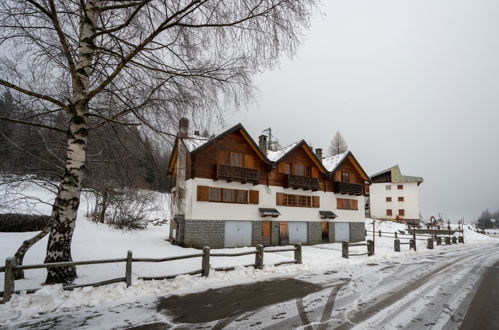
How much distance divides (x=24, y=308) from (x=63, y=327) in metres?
1.54

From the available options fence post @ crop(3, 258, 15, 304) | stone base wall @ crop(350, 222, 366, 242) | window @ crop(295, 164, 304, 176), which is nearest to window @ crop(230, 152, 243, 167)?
window @ crop(295, 164, 304, 176)

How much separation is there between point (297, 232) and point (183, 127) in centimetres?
1926

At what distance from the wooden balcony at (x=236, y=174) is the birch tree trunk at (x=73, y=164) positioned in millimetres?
12683

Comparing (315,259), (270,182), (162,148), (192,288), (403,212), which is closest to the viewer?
(162,148)

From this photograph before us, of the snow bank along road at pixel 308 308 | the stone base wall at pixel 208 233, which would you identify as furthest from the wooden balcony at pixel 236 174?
the snow bank along road at pixel 308 308

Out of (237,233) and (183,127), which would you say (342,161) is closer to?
(237,233)

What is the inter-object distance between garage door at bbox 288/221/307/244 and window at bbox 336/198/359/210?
207 inches

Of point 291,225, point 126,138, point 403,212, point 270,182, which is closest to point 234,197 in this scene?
point 270,182

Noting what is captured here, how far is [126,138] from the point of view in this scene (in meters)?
7.79

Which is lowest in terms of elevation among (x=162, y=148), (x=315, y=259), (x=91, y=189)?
(x=315, y=259)

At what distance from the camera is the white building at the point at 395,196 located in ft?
163

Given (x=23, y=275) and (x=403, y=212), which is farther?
(x=403, y=212)

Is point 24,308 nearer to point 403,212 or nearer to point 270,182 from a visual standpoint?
point 270,182

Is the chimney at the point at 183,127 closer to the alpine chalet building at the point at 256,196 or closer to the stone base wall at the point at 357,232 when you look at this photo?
the alpine chalet building at the point at 256,196
